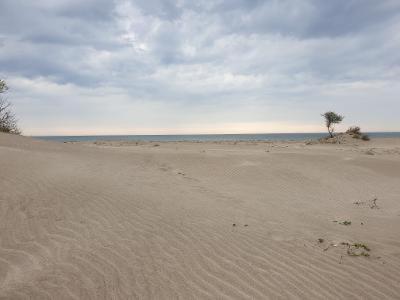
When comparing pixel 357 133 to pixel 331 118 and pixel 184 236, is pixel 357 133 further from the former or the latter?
pixel 184 236

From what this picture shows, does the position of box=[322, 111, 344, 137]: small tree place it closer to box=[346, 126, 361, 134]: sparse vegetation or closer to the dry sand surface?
box=[346, 126, 361, 134]: sparse vegetation

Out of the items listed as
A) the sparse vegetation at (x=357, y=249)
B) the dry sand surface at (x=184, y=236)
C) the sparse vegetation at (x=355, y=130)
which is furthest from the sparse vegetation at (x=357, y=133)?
the sparse vegetation at (x=357, y=249)

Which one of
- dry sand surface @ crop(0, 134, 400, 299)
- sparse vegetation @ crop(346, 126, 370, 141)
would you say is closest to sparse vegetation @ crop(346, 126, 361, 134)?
sparse vegetation @ crop(346, 126, 370, 141)

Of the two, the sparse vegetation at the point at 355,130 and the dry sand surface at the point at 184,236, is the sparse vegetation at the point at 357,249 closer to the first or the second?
the dry sand surface at the point at 184,236

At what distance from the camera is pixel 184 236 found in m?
5.46

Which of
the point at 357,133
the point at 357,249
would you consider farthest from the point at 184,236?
the point at 357,133

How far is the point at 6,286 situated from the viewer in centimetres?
373

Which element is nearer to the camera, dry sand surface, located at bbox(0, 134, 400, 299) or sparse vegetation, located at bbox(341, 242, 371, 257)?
dry sand surface, located at bbox(0, 134, 400, 299)

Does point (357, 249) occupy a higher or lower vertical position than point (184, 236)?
lower

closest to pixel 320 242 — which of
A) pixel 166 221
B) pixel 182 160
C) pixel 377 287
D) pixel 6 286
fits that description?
pixel 377 287

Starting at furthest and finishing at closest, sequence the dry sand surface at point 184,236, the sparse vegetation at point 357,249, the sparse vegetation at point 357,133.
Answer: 1. the sparse vegetation at point 357,133
2. the sparse vegetation at point 357,249
3. the dry sand surface at point 184,236

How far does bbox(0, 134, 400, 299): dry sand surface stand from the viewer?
395cm

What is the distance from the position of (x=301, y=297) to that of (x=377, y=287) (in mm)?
1081

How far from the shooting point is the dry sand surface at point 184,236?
3951 mm
